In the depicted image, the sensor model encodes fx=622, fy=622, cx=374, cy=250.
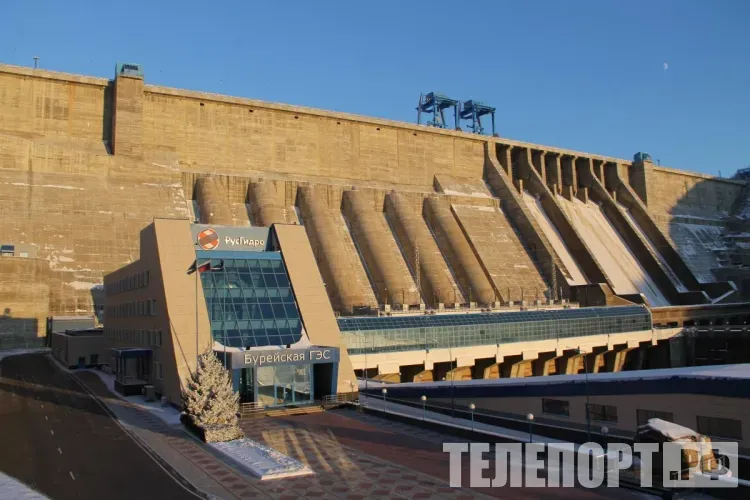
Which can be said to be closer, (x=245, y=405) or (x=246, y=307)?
(x=245, y=405)

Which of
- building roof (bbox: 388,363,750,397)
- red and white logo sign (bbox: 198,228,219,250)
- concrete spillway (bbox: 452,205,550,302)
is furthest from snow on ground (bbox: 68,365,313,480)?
concrete spillway (bbox: 452,205,550,302)

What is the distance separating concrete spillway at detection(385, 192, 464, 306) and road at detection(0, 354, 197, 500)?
143 ft

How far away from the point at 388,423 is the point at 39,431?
13978 mm

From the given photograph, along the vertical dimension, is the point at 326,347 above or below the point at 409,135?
below

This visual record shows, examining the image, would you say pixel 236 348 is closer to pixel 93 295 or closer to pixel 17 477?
pixel 17 477

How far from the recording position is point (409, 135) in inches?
3433

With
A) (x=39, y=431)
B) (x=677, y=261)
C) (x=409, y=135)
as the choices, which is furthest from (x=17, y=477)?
(x=677, y=261)

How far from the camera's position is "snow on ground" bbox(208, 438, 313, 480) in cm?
1823

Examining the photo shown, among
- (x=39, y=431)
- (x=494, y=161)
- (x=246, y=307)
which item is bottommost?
(x=39, y=431)

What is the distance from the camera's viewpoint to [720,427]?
65.6 ft

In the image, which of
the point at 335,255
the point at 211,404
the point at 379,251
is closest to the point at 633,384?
the point at 211,404

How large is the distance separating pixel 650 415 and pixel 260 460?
13648 millimetres

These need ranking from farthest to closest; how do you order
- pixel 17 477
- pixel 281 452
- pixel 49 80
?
pixel 49 80 < pixel 281 452 < pixel 17 477

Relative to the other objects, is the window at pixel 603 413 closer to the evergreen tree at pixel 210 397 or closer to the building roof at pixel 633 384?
the building roof at pixel 633 384
